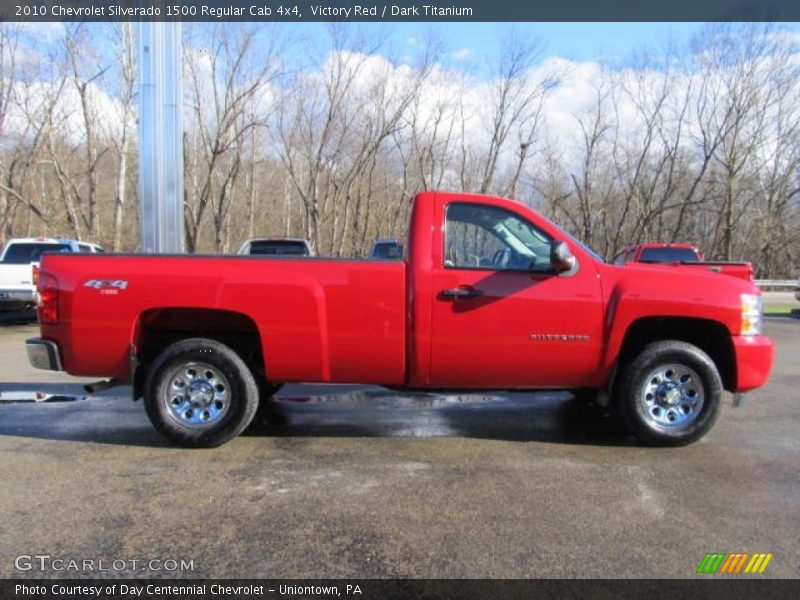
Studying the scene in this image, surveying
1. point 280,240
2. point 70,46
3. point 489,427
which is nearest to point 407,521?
point 489,427

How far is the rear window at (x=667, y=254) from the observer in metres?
14.1

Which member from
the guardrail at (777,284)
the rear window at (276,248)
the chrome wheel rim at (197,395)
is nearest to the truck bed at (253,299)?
the chrome wheel rim at (197,395)

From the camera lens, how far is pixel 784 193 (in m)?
38.5

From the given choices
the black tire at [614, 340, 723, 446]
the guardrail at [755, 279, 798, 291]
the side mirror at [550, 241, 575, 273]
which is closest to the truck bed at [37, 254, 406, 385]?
the side mirror at [550, 241, 575, 273]

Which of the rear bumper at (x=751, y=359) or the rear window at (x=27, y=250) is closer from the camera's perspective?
the rear bumper at (x=751, y=359)

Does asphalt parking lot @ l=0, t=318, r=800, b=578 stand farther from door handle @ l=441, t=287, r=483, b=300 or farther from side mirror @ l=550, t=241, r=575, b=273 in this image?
side mirror @ l=550, t=241, r=575, b=273

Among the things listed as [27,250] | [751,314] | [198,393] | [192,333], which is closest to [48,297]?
[192,333]

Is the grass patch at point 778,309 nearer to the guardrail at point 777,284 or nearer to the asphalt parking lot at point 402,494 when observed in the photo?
the guardrail at point 777,284

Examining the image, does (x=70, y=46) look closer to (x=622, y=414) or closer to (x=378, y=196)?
(x=378, y=196)

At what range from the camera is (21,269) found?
13336 millimetres

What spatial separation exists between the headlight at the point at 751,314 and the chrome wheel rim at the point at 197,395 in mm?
4195

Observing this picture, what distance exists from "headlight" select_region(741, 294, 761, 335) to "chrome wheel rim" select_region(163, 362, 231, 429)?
4195 mm

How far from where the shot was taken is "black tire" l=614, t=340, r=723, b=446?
4.83 m

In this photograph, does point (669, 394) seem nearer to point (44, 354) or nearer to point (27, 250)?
point (44, 354)
